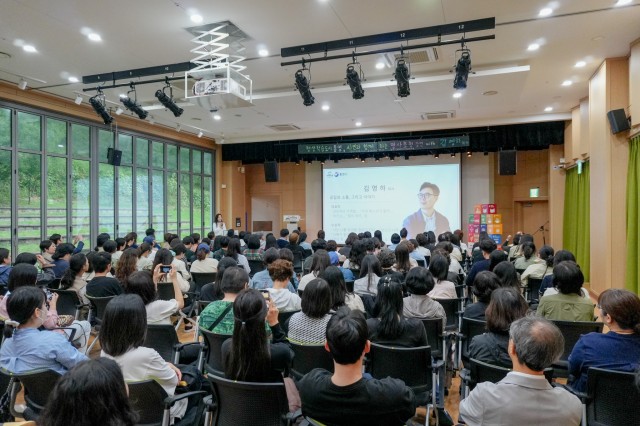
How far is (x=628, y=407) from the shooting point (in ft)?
7.18

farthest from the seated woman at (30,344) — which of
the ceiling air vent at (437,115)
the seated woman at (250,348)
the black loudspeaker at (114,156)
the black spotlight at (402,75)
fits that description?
the ceiling air vent at (437,115)

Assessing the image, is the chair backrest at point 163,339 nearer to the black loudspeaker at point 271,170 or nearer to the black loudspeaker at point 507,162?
the black loudspeaker at point 507,162

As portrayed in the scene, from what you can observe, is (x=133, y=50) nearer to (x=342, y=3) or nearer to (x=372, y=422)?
(x=342, y=3)

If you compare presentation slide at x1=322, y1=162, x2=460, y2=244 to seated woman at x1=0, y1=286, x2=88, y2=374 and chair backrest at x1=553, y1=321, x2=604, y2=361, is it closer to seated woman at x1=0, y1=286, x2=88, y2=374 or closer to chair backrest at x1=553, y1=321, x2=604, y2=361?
chair backrest at x1=553, y1=321, x2=604, y2=361

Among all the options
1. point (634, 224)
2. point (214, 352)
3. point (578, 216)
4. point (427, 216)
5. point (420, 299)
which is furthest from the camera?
point (427, 216)

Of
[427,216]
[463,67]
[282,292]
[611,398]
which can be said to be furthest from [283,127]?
[611,398]

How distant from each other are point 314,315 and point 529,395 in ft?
4.67

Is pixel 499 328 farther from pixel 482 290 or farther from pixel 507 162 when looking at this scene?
pixel 507 162

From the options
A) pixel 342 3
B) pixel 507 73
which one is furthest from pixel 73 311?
pixel 507 73

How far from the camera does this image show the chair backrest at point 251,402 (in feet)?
6.52

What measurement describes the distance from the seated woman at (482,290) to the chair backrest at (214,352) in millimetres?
2032

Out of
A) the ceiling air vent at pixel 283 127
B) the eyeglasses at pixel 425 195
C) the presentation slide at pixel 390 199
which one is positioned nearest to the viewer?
the ceiling air vent at pixel 283 127

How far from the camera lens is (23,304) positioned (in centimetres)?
243

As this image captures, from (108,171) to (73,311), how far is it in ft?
22.8
